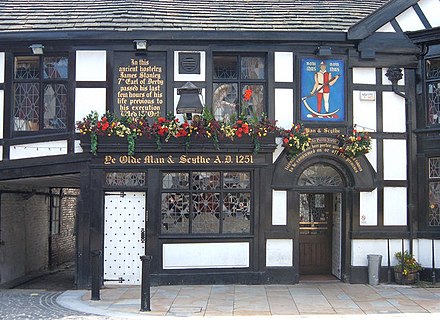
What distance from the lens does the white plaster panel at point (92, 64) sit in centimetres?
1248

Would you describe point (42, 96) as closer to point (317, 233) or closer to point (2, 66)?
point (2, 66)

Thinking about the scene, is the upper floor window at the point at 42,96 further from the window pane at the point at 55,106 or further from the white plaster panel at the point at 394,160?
the white plaster panel at the point at 394,160

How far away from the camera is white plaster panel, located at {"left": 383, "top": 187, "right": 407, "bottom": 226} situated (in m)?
12.7

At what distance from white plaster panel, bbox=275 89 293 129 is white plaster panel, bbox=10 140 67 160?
489 centimetres

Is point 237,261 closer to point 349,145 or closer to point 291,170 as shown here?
point 291,170

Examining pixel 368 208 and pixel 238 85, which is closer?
pixel 368 208

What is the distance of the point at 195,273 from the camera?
12219 millimetres

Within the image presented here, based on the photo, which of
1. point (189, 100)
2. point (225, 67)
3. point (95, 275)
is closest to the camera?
point (95, 275)

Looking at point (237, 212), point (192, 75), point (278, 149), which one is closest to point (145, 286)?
point (237, 212)

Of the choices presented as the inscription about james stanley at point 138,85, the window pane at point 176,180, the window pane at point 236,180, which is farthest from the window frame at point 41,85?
the window pane at point 236,180

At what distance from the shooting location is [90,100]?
12.4 metres

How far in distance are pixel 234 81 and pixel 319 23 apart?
2.44 m

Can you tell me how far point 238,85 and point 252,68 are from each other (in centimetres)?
53

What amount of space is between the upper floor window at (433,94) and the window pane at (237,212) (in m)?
4.67
